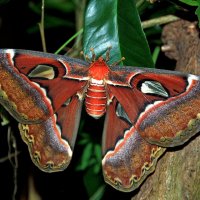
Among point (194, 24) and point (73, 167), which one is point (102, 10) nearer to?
point (194, 24)

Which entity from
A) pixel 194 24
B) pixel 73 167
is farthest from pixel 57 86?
pixel 73 167

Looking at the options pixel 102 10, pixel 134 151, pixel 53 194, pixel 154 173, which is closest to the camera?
pixel 154 173

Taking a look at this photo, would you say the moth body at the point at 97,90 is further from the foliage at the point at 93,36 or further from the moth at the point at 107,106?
the foliage at the point at 93,36

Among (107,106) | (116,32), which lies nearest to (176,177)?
(107,106)

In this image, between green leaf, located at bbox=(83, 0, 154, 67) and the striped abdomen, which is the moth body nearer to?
the striped abdomen

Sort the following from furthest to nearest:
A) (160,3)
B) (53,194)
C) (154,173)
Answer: (53,194) → (160,3) → (154,173)

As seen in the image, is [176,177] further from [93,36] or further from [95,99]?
[93,36]
